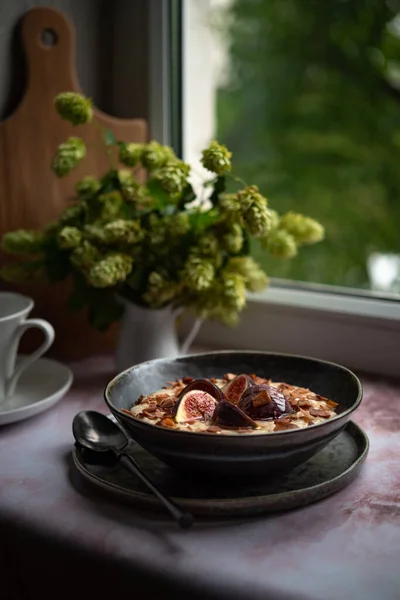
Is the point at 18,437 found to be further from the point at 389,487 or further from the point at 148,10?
the point at 148,10

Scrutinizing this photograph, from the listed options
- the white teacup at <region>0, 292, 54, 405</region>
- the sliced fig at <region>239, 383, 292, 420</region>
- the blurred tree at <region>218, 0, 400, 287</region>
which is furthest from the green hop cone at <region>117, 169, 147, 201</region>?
the blurred tree at <region>218, 0, 400, 287</region>

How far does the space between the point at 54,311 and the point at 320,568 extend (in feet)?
2.51

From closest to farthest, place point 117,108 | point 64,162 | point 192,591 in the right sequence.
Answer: point 192,591, point 64,162, point 117,108

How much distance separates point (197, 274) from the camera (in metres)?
1.05

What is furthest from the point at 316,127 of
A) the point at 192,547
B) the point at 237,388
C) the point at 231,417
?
the point at 192,547

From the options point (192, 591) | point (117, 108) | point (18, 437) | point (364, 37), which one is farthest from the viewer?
point (364, 37)

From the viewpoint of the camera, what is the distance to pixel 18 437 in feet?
3.17

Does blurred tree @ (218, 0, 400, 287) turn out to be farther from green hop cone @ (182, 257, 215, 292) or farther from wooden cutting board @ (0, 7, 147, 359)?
green hop cone @ (182, 257, 215, 292)

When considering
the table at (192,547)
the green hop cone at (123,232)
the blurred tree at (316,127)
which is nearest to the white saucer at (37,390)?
the table at (192,547)

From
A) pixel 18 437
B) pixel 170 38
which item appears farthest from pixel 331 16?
pixel 18 437

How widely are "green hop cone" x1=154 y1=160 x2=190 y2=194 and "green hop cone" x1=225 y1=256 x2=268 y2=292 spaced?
164 millimetres

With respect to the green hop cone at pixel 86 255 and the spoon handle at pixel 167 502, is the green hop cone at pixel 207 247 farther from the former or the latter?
the spoon handle at pixel 167 502

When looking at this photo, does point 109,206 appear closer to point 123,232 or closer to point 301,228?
point 123,232

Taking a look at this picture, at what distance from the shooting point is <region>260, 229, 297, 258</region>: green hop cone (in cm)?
114
